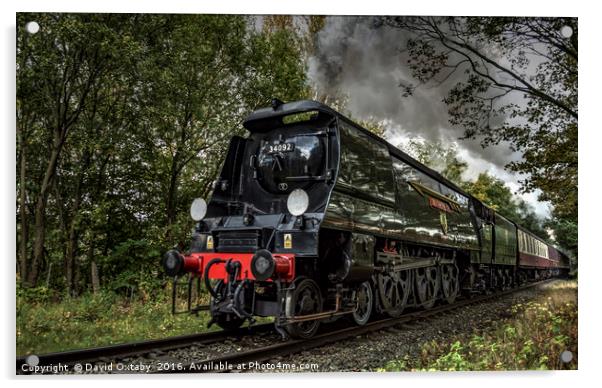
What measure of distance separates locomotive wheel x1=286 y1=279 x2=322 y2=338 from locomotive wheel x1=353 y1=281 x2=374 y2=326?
884mm

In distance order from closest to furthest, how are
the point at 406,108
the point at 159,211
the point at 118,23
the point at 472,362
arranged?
1. the point at 472,362
2. the point at 118,23
3. the point at 406,108
4. the point at 159,211

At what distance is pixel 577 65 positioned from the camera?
17.3 ft

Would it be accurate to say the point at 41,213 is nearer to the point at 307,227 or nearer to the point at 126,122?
the point at 126,122

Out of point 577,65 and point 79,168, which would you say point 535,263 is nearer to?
point 577,65

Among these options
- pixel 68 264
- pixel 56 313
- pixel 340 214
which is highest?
pixel 340 214

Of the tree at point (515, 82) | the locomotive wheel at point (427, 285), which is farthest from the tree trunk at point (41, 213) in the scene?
the locomotive wheel at point (427, 285)

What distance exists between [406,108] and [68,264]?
15.7 feet

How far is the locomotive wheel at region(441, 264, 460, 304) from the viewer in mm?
8438

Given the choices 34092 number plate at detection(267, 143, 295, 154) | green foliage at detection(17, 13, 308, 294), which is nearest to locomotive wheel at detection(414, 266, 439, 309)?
34092 number plate at detection(267, 143, 295, 154)

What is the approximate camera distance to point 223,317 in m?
5.29

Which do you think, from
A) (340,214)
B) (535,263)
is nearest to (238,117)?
(340,214)

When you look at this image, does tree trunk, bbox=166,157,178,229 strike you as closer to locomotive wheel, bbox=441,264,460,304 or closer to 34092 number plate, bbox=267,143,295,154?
34092 number plate, bbox=267,143,295,154

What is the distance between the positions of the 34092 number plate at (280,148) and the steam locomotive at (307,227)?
2 cm

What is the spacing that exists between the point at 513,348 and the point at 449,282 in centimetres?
387
